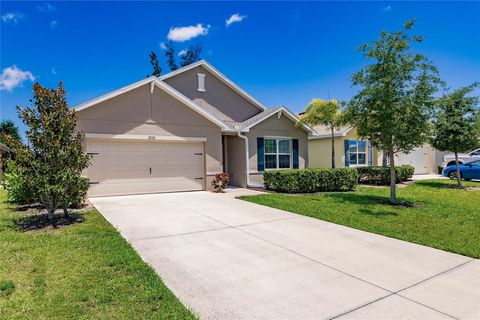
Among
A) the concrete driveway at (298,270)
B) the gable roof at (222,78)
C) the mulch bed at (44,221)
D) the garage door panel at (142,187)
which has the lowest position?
the concrete driveway at (298,270)

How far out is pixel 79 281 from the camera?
3.95 m

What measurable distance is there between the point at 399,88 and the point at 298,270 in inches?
313

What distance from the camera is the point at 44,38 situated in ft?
51.3

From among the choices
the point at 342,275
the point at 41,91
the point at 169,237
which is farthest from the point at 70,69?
the point at 342,275

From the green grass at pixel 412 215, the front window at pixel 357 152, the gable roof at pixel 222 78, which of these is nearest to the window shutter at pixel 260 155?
the gable roof at pixel 222 78

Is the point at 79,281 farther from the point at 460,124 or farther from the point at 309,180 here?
the point at 460,124

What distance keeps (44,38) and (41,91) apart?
1132 cm

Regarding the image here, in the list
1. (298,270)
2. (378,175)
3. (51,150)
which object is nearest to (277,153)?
(378,175)

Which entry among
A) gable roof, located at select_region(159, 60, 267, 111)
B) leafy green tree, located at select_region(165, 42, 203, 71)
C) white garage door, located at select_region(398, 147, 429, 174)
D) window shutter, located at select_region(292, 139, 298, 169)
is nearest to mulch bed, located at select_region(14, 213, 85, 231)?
gable roof, located at select_region(159, 60, 267, 111)

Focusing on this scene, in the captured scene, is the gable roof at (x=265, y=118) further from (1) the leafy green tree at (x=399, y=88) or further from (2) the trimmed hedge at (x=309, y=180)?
(1) the leafy green tree at (x=399, y=88)

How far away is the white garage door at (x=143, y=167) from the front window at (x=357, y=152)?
1110 cm

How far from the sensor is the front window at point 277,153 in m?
15.8

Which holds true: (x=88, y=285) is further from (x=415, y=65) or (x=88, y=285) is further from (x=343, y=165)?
(x=343, y=165)

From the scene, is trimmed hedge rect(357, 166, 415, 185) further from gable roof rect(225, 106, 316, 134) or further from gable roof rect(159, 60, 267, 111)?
gable roof rect(159, 60, 267, 111)
